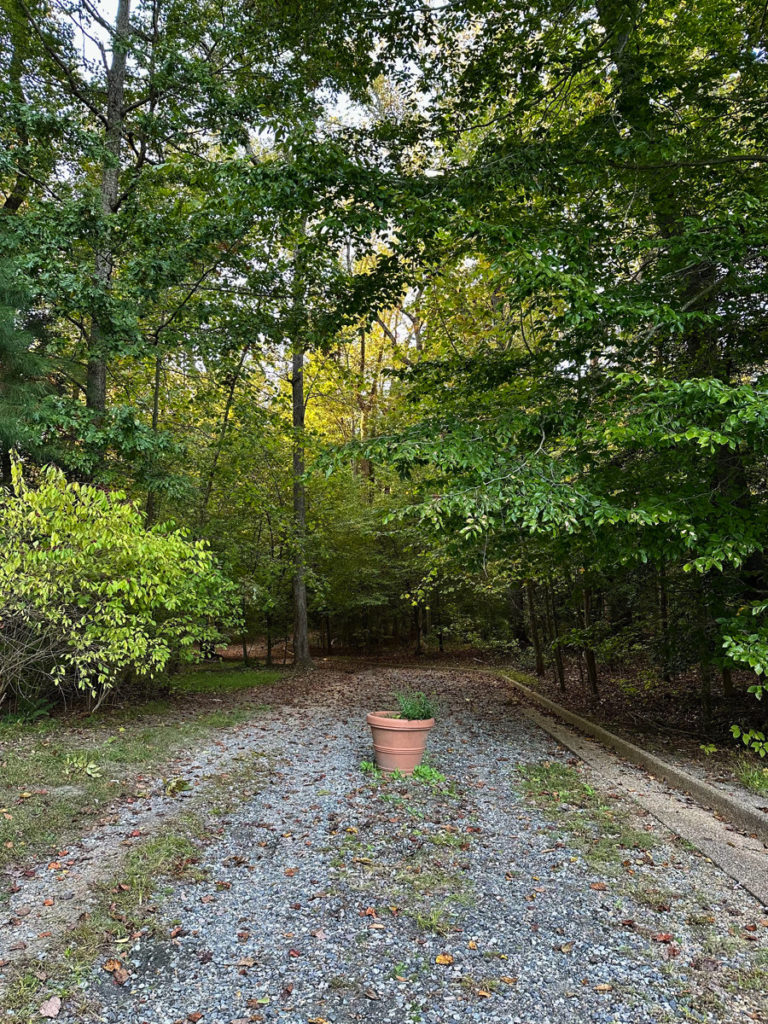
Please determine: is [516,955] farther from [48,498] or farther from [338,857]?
[48,498]

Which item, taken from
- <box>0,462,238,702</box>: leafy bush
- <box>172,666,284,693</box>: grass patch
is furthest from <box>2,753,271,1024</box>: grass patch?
<box>172,666,284,693</box>: grass patch

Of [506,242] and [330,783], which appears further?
[330,783]

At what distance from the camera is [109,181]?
7.80 metres

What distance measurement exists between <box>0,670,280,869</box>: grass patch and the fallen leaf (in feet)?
4.61

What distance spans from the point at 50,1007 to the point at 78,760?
3272mm

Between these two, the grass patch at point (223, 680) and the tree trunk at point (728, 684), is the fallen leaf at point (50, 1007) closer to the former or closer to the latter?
the tree trunk at point (728, 684)

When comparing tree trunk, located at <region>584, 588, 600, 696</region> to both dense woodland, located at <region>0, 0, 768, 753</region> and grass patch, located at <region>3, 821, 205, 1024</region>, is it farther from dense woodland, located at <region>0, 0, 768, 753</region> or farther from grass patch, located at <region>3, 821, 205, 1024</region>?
grass patch, located at <region>3, 821, 205, 1024</region>

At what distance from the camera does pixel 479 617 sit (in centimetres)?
1484

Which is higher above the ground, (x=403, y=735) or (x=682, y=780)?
(x=403, y=735)

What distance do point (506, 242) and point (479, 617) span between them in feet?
38.2

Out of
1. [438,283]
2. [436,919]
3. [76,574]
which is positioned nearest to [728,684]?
[436,919]

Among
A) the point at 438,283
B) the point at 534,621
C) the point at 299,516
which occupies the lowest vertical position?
the point at 534,621

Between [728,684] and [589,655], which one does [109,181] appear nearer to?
[589,655]

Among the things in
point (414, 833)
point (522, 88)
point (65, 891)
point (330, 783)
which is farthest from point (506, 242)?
point (65, 891)
